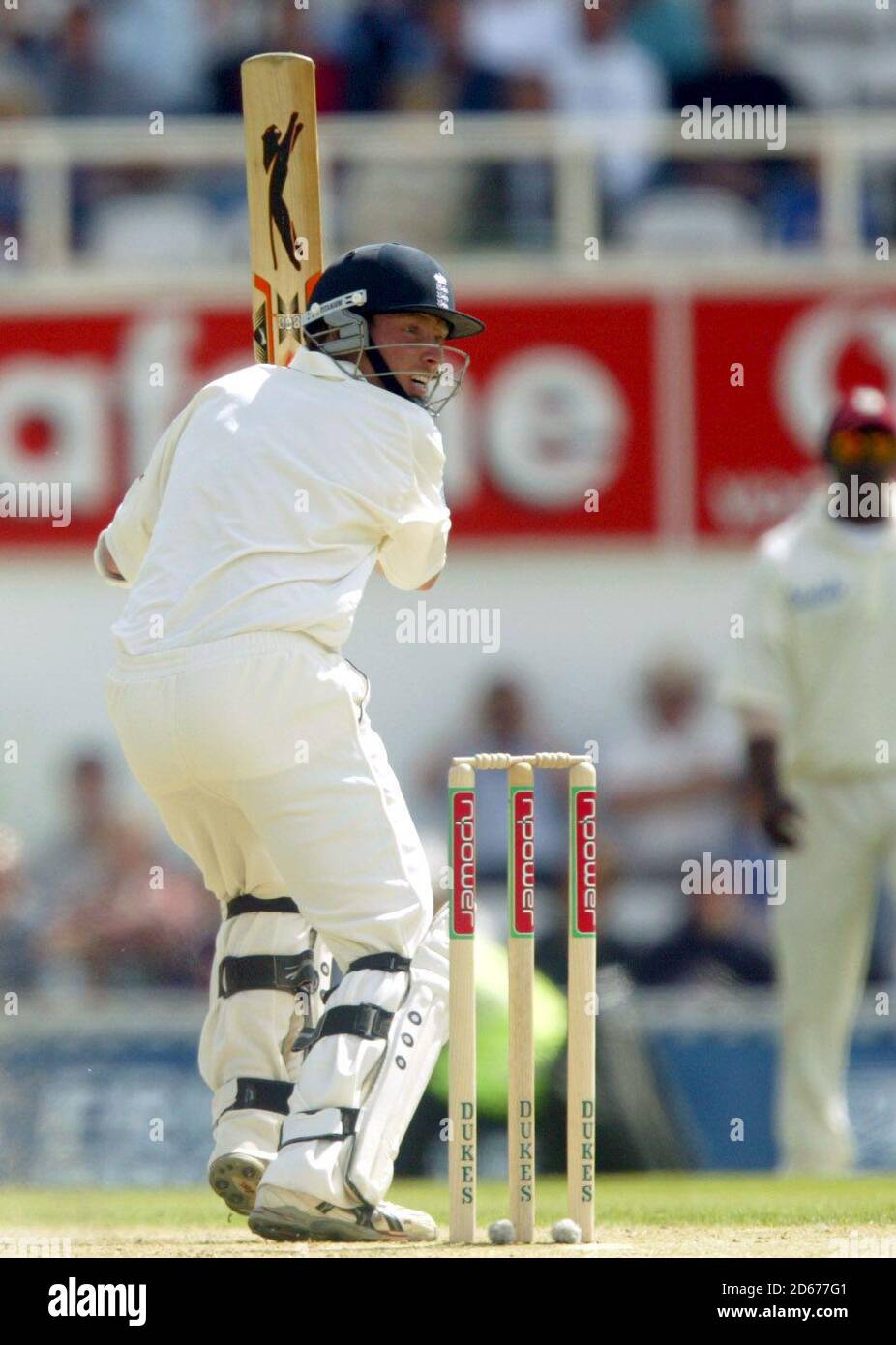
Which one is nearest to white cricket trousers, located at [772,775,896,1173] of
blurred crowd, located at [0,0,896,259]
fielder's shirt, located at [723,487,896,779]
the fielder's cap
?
fielder's shirt, located at [723,487,896,779]

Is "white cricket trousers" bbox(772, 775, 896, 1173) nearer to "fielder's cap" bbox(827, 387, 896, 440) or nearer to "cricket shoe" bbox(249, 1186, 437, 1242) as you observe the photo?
"fielder's cap" bbox(827, 387, 896, 440)

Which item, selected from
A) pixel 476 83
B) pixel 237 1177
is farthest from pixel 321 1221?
pixel 476 83

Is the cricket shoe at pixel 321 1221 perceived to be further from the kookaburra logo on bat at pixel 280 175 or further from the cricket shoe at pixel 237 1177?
the kookaburra logo on bat at pixel 280 175

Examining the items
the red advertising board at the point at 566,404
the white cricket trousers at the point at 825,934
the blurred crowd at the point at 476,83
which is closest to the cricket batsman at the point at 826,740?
the white cricket trousers at the point at 825,934

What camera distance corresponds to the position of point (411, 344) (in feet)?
15.6

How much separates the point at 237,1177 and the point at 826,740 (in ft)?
11.4

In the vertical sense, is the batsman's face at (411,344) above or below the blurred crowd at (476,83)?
below

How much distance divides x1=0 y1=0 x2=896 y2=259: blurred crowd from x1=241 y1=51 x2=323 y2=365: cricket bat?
16.1 ft

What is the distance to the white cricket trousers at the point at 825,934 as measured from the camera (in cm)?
762

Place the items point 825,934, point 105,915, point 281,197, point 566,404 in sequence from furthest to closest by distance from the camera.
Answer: point 566,404
point 105,915
point 825,934
point 281,197

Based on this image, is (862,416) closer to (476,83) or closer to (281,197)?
(281,197)

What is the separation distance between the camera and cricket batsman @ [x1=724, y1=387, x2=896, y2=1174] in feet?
25.0

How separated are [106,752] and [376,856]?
19.4 ft

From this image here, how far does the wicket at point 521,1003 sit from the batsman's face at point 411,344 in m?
0.75
